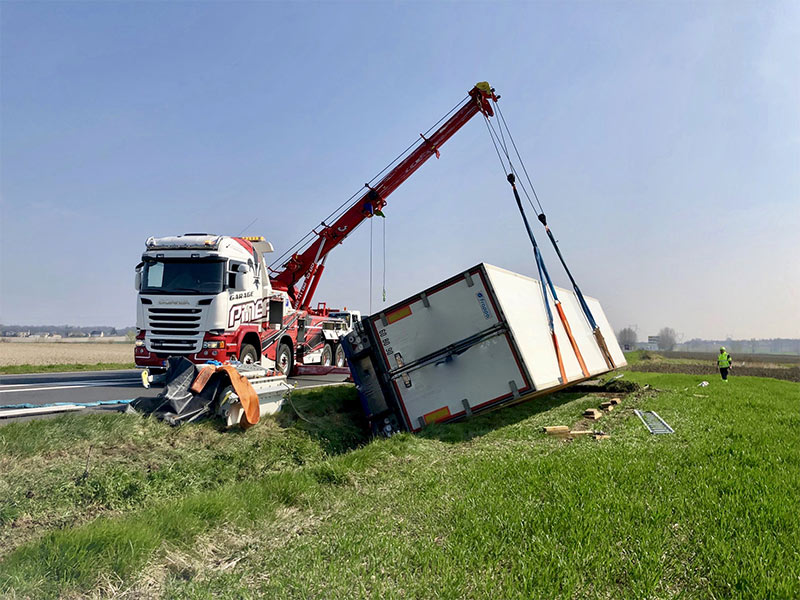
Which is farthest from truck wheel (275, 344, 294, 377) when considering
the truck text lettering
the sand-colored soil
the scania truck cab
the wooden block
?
the sand-colored soil

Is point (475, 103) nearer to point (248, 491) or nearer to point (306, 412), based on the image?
point (306, 412)

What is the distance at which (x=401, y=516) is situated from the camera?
13.4 ft

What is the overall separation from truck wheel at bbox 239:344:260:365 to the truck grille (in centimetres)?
115

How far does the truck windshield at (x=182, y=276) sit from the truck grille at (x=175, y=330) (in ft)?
1.55

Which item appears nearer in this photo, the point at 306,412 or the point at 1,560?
the point at 1,560

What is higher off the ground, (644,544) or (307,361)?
(307,361)

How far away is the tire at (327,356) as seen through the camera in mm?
18266

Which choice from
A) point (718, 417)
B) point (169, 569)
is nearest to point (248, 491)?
point (169, 569)

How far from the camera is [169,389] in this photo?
7770 millimetres

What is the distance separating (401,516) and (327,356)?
14.9 m

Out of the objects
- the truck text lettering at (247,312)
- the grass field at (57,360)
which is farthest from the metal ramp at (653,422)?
the grass field at (57,360)

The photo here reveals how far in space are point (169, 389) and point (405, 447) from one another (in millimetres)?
3750

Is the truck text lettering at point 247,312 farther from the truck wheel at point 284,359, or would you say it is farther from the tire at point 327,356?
the tire at point 327,356

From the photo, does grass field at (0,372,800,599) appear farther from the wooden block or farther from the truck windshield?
the truck windshield
